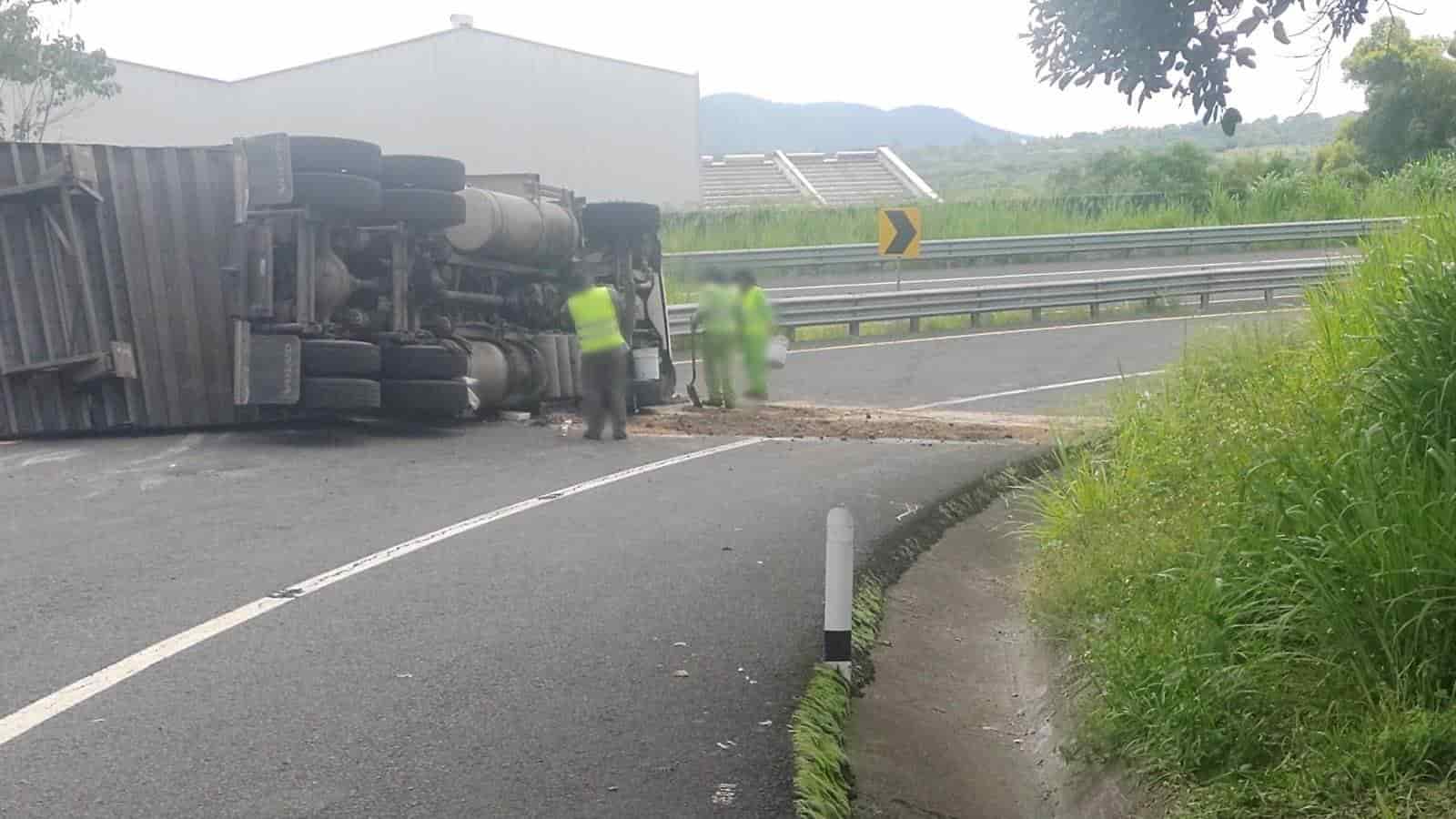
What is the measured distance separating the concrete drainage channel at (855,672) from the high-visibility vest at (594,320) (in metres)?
4.03

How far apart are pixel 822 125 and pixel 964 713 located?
4293 inches

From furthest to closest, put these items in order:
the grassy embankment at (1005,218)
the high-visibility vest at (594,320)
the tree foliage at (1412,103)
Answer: the grassy embankment at (1005,218), the tree foliage at (1412,103), the high-visibility vest at (594,320)

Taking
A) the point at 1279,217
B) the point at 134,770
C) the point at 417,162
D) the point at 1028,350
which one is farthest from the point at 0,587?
the point at 1279,217

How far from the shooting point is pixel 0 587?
7.72 metres

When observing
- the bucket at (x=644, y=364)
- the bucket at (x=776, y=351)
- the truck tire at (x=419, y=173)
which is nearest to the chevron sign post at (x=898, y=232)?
the bucket at (x=776, y=351)

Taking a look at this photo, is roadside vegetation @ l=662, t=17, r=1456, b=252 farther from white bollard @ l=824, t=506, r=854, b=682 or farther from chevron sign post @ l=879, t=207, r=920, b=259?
white bollard @ l=824, t=506, r=854, b=682

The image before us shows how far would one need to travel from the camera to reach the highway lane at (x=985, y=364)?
20.2m

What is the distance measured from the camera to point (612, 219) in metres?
17.5

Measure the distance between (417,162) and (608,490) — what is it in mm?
4405

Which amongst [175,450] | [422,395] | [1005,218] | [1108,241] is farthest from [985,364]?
[1005,218]

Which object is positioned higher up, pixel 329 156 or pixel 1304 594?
pixel 329 156

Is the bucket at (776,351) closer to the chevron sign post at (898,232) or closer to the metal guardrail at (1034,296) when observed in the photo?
the metal guardrail at (1034,296)

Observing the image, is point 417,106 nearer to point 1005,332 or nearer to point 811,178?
point 811,178

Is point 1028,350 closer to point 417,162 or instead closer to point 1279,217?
point 417,162
